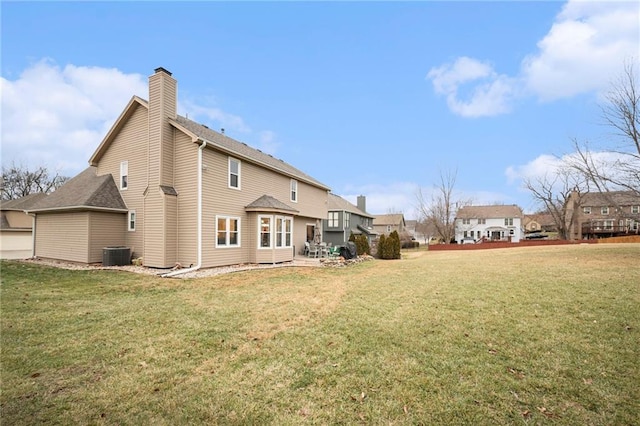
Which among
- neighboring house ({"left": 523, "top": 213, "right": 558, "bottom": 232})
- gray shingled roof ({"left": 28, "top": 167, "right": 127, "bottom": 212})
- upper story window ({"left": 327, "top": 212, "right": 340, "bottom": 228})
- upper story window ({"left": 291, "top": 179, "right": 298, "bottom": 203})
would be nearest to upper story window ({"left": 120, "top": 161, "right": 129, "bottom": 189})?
gray shingled roof ({"left": 28, "top": 167, "right": 127, "bottom": 212})

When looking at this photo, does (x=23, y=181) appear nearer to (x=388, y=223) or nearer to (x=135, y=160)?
(x=135, y=160)

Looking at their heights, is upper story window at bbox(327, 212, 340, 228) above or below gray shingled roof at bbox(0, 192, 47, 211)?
below

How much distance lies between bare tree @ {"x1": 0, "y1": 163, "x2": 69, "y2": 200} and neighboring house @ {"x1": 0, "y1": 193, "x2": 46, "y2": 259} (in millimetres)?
16395

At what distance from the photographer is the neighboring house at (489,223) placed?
169ft

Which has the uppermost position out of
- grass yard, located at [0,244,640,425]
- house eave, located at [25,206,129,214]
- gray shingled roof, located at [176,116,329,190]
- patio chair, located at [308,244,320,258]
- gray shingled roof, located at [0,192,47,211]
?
gray shingled roof, located at [176,116,329,190]

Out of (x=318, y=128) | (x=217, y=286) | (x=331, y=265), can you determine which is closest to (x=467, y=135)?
(x=318, y=128)

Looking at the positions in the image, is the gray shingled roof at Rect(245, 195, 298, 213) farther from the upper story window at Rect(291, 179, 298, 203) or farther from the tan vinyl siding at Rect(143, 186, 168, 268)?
the tan vinyl siding at Rect(143, 186, 168, 268)

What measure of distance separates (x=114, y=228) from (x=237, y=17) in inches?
476

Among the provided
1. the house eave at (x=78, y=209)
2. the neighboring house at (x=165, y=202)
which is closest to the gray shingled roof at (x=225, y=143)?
the neighboring house at (x=165, y=202)

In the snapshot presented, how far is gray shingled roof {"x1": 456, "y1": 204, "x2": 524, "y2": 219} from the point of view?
52.5 meters

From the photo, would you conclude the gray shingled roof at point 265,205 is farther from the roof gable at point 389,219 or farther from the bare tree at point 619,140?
the roof gable at point 389,219

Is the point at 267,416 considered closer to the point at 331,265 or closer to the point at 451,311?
the point at 451,311

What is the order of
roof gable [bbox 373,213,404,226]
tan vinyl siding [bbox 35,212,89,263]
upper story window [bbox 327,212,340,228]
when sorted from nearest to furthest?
tan vinyl siding [bbox 35,212,89,263]
upper story window [bbox 327,212,340,228]
roof gable [bbox 373,213,404,226]

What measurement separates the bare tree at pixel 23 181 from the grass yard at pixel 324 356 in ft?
132
